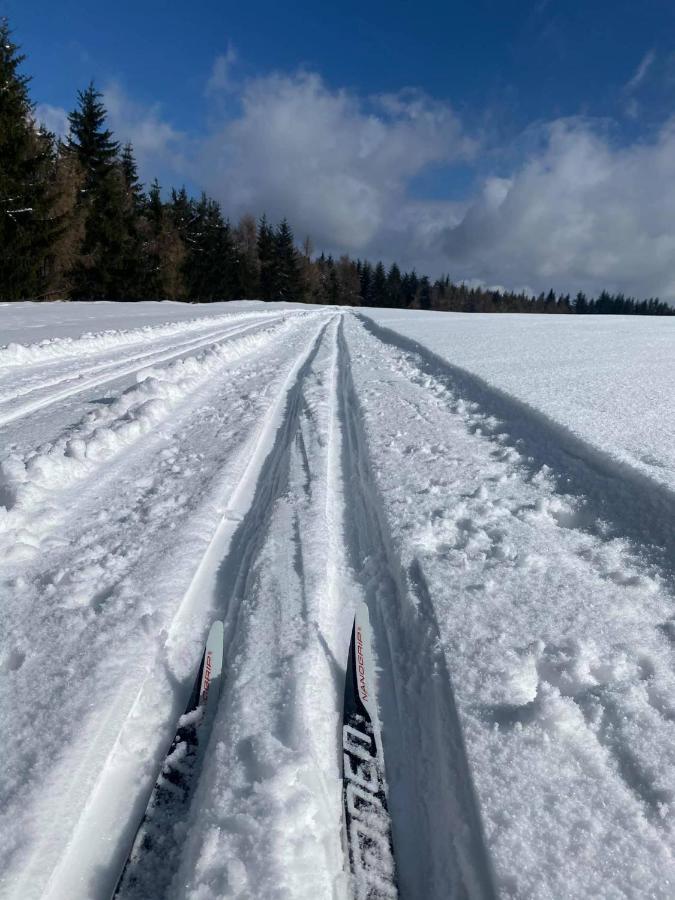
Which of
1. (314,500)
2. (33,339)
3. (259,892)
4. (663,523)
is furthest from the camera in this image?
(33,339)

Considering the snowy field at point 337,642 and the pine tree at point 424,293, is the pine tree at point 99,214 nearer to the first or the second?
the snowy field at point 337,642

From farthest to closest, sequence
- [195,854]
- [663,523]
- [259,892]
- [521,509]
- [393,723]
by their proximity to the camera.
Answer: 1. [521,509]
2. [663,523]
3. [393,723]
4. [195,854]
5. [259,892]

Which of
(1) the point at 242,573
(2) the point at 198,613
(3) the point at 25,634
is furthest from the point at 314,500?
(3) the point at 25,634

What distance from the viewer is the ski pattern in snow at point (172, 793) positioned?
127 cm

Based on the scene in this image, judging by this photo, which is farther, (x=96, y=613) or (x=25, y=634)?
(x=96, y=613)

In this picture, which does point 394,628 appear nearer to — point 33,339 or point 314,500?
point 314,500

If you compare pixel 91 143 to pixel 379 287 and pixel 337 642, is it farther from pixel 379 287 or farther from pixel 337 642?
pixel 379 287

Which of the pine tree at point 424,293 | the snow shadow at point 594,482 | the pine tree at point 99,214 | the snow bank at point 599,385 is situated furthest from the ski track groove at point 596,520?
the pine tree at point 424,293

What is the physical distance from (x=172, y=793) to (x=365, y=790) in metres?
0.60

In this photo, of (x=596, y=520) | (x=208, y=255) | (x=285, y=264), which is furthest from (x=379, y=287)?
(x=596, y=520)

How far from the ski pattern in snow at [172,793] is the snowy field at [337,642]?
3 centimetres

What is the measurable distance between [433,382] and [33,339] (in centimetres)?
648

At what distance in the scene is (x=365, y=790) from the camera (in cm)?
148

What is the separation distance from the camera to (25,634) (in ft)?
6.42
